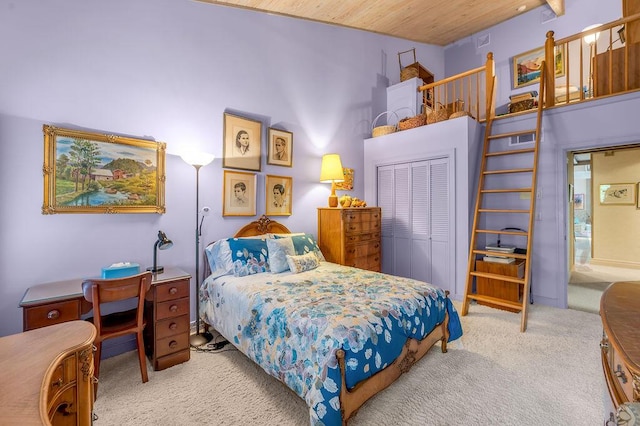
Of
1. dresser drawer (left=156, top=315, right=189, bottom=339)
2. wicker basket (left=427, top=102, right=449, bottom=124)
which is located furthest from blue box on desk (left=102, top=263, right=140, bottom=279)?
wicker basket (left=427, top=102, right=449, bottom=124)

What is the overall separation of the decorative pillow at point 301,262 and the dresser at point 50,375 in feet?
6.06

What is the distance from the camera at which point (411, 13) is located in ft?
14.2

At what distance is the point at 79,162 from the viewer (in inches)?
93.5

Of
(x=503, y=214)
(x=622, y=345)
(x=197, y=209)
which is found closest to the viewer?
(x=622, y=345)

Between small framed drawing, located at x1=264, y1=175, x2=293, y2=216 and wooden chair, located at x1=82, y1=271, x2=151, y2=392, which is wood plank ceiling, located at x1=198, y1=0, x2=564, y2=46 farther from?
wooden chair, located at x1=82, y1=271, x2=151, y2=392

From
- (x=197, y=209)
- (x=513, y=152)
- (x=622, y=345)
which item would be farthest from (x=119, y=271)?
(x=513, y=152)

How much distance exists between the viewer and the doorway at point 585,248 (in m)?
4.14

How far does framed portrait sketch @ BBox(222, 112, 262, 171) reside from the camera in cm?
324

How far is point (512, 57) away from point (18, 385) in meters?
7.54

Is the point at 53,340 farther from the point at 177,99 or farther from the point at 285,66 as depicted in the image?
the point at 285,66

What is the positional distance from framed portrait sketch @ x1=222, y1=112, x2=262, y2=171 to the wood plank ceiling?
1294 millimetres

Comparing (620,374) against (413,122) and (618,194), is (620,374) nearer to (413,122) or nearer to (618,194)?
(413,122)

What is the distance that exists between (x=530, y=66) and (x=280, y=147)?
17.1 ft

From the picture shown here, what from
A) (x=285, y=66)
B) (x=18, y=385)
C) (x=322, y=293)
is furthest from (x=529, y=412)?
(x=285, y=66)
